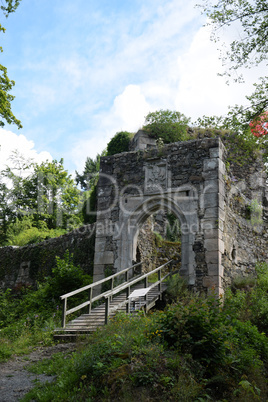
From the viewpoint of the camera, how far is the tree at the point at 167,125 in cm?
1727

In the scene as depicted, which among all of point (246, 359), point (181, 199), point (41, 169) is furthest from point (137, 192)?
point (41, 169)

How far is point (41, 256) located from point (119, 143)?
6.65 meters

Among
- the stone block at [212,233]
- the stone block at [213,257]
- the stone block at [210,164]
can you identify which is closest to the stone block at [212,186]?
the stone block at [210,164]

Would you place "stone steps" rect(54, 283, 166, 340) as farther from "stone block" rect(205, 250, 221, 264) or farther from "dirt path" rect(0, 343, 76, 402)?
"stone block" rect(205, 250, 221, 264)

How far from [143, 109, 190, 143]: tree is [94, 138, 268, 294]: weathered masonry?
18.4 ft

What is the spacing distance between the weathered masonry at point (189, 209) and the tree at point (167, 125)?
5616mm

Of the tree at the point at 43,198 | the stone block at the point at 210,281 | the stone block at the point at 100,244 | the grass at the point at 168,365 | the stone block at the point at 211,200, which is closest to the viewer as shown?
the grass at the point at 168,365

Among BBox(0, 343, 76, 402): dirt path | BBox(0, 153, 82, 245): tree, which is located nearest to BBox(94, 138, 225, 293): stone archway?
BBox(0, 343, 76, 402): dirt path

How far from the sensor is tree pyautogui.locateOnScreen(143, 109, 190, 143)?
56.6 ft

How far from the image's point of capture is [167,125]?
1755 centimetres

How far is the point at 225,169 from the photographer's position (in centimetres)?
1092

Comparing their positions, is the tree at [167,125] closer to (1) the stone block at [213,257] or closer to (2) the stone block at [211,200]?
(2) the stone block at [211,200]

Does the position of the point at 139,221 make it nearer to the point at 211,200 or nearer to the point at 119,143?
the point at 211,200

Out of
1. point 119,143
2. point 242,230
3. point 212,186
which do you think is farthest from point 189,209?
point 119,143
